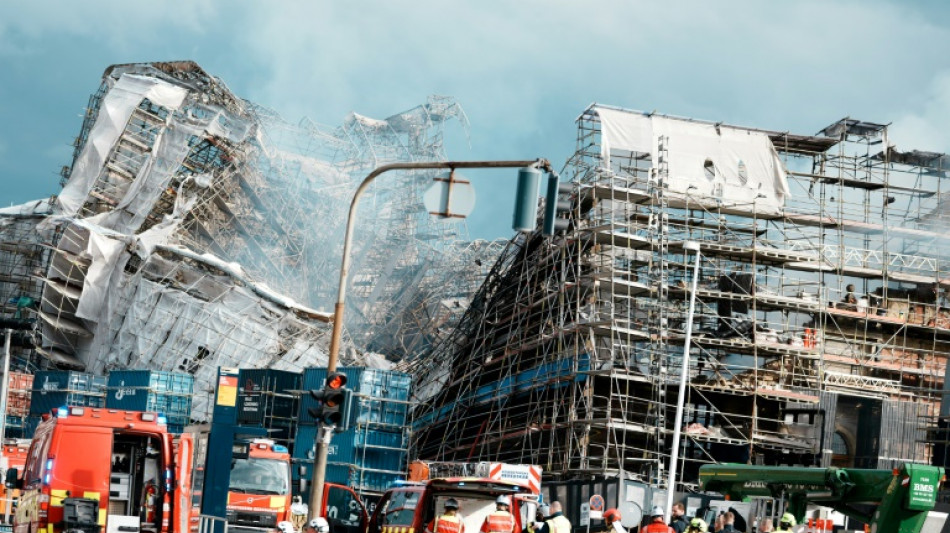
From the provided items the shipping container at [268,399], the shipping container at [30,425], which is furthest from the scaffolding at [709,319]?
the shipping container at [30,425]

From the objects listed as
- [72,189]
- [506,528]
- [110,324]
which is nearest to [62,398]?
[110,324]

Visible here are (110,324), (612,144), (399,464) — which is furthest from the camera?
(110,324)

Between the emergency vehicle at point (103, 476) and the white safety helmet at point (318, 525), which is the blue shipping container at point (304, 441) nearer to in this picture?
the emergency vehicle at point (103, 476)

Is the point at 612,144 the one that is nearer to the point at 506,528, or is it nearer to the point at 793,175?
the point at 793,175

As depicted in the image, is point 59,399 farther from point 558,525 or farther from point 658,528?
point 658,528

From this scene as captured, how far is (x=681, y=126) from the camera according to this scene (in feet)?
158

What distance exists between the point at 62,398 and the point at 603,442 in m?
19.5

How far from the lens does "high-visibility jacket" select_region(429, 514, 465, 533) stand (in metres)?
17.9

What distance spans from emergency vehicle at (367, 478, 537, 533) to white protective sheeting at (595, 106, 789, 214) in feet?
91.0

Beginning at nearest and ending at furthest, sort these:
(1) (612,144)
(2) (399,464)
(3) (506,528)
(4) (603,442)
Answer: (3) (506,528), (2) (399,464), (4) (603,442), (1) (612,144)

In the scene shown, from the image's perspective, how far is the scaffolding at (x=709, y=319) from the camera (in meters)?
42.6

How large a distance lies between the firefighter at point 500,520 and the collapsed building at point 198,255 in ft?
116

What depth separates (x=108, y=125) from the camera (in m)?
56.4

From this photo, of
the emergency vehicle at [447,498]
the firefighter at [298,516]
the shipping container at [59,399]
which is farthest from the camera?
the shipping container at [59,399]
